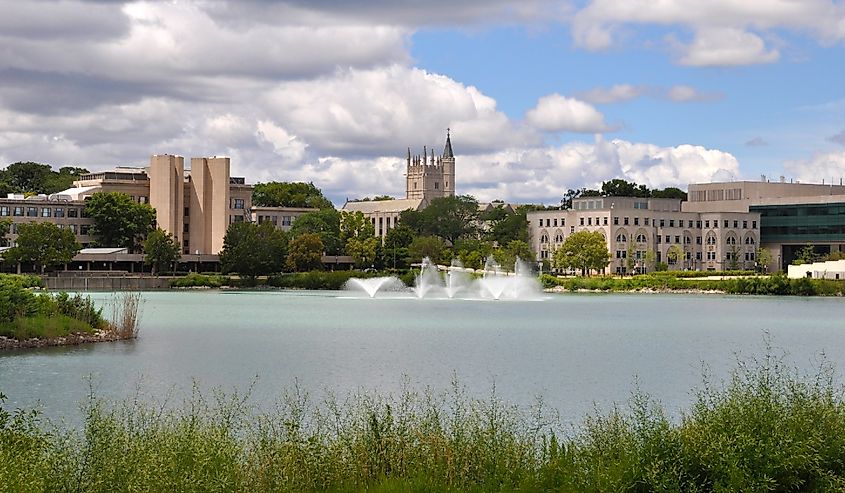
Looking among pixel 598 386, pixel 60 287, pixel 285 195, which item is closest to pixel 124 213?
pixel 60 287

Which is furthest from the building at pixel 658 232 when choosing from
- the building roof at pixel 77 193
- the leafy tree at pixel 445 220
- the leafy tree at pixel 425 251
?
the building roof at pixel 77 193

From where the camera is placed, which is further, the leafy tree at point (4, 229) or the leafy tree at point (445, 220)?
the leafy tree at point (445, 220)

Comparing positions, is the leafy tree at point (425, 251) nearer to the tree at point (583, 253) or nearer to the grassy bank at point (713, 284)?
the tree at point (583, 253)

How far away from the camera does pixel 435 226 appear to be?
17575cm

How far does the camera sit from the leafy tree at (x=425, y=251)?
138875 mm

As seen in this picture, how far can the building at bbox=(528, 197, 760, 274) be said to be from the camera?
14338cm

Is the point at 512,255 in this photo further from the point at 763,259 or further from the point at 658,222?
the point at 763,259

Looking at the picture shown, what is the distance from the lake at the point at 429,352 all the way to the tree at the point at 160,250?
47681 millimetres

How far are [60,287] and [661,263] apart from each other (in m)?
72.1

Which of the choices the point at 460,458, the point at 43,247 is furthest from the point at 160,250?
the point at 460,458

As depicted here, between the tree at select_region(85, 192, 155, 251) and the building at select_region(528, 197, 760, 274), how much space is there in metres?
50.3

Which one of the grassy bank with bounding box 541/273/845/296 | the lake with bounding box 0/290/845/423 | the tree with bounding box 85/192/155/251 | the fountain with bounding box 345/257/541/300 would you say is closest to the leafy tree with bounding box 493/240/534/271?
the fountain with bounding box 345/257/541/300

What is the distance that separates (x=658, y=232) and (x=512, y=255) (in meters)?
22.4

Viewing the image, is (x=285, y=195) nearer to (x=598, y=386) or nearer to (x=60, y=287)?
(x=60, y=287)
